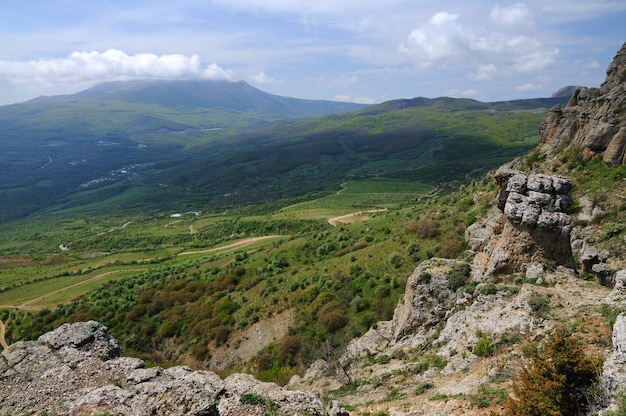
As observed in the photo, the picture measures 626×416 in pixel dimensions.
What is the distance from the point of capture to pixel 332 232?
6825cm

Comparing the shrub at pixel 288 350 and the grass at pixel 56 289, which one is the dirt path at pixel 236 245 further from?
the shrub at pixel 288 350

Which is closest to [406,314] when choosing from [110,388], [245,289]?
[110,388]

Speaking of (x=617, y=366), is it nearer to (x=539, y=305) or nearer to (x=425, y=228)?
(x=539, y=305)

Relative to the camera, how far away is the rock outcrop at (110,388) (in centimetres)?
1407

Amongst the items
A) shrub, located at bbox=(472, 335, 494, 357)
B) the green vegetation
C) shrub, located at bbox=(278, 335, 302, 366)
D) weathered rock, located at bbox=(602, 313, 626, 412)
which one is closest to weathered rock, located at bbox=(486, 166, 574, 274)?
the green vegetation

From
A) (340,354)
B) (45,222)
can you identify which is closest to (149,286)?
(340,354)

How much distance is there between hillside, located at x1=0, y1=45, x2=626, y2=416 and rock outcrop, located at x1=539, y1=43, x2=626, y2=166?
199 mm

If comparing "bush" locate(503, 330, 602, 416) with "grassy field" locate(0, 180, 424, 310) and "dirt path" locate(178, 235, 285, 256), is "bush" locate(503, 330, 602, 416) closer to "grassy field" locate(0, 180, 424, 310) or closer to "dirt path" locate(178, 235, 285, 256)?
"grassy field" locate(0, 180, 424, 310)

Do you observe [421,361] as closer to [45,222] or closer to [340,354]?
[340,354]

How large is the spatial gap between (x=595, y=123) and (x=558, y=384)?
33882 mm

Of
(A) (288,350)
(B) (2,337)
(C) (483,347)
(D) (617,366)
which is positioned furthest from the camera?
(B) (2,337)

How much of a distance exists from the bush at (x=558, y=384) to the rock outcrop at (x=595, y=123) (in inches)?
1047

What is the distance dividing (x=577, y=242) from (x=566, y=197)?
472 centimetres

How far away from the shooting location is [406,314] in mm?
27109
